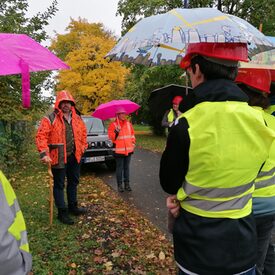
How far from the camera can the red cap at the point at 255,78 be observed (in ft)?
9.09

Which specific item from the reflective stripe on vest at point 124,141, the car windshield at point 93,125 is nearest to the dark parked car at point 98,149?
the car windshield at point 93,125

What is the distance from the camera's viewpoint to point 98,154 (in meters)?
10.7

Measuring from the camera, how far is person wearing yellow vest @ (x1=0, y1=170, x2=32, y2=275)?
1528mm

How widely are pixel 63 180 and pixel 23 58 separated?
146 inches

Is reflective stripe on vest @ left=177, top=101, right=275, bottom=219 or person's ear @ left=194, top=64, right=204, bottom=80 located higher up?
person's ear @ left=194, top=64, right=204, bottom=80

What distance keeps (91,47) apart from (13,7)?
84.7 ft

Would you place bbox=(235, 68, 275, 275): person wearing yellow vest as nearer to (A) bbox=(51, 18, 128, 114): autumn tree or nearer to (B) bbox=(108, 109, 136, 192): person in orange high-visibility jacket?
(B) bbox=(108, 109, 136, 192): person in orange high-visibility jacket

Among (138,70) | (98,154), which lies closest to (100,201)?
(98,154)

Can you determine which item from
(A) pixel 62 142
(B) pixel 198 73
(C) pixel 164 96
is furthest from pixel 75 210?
(B) pixel 198 73

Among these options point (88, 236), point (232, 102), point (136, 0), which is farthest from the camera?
point (136, 0)

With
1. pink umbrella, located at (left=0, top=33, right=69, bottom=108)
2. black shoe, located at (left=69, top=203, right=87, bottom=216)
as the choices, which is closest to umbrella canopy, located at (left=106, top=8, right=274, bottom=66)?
pink umbrella, located at (left=0, top=33, right=69, bottom=108)

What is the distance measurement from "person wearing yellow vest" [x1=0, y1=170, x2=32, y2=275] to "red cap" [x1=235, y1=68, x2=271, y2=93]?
198 cm

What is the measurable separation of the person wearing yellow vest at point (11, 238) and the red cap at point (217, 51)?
1.33 m

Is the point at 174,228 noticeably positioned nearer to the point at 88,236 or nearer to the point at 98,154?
the point at 88,236
